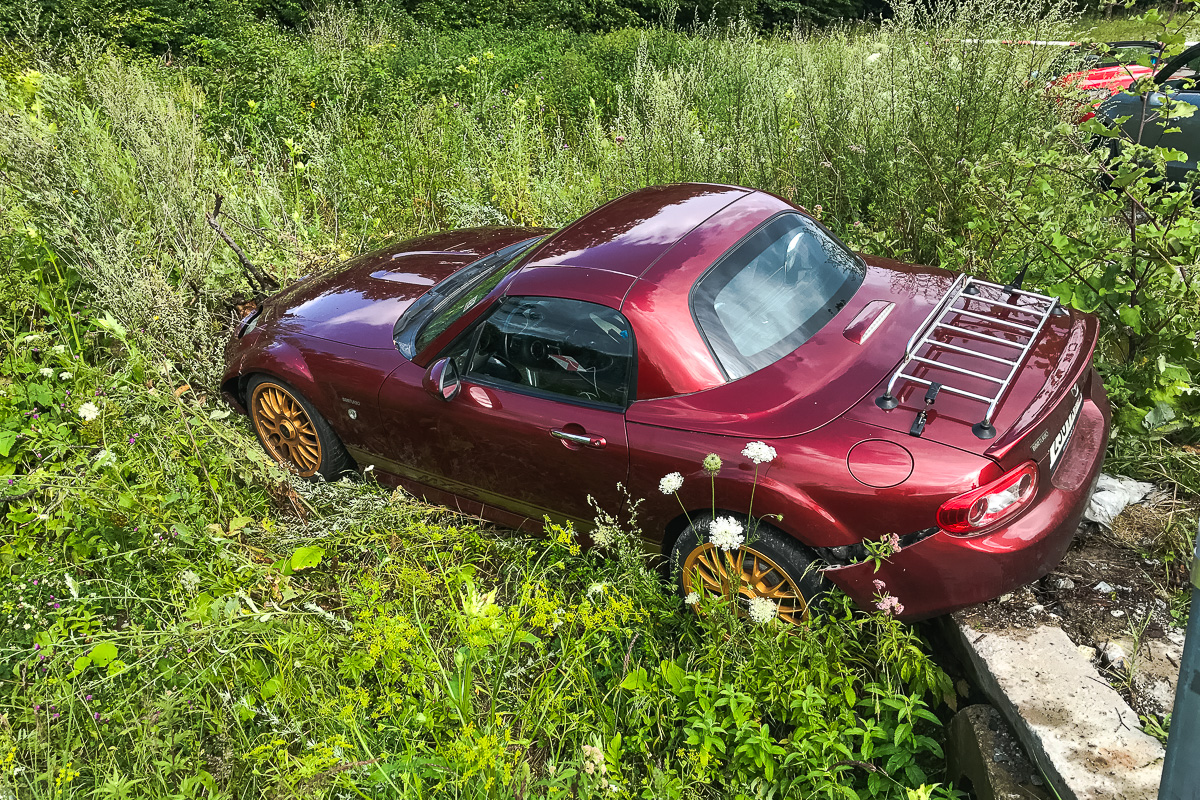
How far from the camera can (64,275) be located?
17.9 feet

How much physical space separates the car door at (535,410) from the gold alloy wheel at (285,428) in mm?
826

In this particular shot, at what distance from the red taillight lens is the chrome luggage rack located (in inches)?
6.7

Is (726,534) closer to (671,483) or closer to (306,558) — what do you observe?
(671,483)

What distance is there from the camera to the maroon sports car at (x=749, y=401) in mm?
2441

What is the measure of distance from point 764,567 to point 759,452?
526 millimetres

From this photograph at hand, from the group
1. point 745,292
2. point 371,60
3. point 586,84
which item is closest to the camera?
point 745,292

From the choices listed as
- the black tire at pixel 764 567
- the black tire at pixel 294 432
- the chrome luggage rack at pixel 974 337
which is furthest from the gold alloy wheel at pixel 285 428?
the chrome luggage rack at pixel 974 337

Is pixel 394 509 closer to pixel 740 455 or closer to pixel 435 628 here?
pixel 435 628

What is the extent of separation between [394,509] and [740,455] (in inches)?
74.5

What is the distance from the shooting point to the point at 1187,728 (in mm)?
1271

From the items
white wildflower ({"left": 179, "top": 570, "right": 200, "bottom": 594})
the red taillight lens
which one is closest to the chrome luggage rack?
the red taillight lens

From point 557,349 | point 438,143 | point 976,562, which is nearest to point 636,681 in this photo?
point 976,562

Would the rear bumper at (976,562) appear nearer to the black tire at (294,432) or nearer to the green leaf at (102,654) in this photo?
the black tire at (294,432)

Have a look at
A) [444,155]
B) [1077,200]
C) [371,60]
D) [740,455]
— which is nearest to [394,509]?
[740,455]
